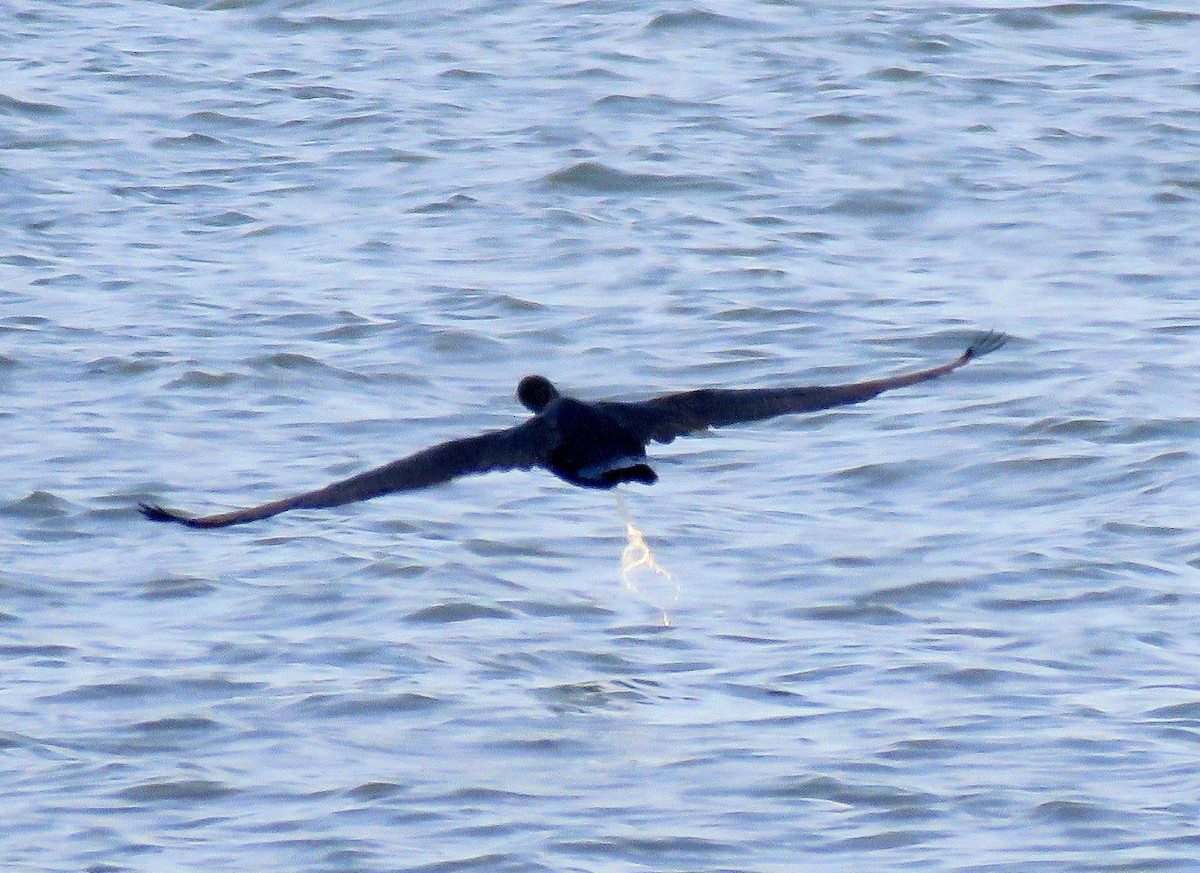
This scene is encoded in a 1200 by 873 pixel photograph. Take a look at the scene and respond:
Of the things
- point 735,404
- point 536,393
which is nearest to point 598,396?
point 536,393

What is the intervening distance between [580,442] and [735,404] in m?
0.67

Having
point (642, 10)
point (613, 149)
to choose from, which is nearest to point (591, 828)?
point (613, 149)

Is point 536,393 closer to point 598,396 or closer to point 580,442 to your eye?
point 580,442

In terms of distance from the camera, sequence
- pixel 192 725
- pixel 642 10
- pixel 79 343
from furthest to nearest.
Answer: pixel 642 10, pixel 79 343, pixel 192 725

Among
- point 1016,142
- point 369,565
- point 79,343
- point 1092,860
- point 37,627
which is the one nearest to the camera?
point 1092,860

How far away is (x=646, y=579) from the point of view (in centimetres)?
952

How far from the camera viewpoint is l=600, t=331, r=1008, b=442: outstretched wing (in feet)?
26.3

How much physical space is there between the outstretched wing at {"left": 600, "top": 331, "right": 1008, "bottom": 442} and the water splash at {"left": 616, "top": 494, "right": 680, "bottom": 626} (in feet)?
4.05

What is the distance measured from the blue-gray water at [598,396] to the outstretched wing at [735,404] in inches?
37.8

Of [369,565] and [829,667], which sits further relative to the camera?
[369,565]

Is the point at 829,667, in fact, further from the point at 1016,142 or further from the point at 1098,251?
the point at 1016,142

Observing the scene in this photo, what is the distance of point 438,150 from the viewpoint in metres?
15.4

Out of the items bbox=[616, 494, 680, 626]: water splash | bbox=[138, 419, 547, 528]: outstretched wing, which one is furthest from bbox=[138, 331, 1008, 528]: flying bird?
bbox=[616, 494, 680, 626]: water splash

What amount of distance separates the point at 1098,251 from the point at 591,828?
6.57 meters
